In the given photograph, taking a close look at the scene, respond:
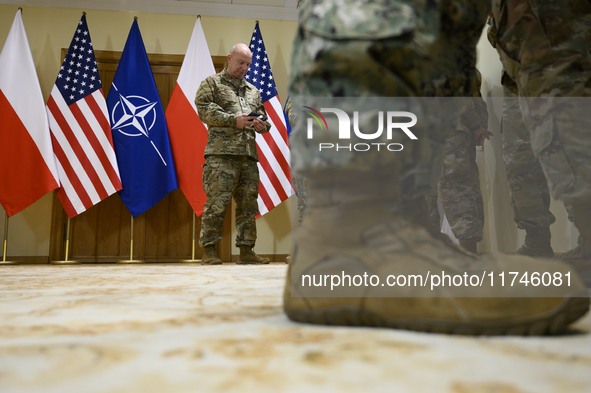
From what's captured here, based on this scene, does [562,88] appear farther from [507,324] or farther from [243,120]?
[243,120]

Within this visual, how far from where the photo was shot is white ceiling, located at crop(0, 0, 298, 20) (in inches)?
141

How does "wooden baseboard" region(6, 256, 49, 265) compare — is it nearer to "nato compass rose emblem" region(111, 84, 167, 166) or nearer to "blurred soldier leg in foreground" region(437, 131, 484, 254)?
"nato compass rose emblem" region(111, 84, 167, 166)

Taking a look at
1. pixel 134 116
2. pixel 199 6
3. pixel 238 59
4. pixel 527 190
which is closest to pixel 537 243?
pixel 527 190

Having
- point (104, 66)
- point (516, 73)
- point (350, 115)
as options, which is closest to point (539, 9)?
point (516, 73)

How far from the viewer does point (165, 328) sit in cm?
44

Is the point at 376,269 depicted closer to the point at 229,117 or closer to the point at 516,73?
the point at 516,73

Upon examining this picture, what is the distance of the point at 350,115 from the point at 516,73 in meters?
0.68

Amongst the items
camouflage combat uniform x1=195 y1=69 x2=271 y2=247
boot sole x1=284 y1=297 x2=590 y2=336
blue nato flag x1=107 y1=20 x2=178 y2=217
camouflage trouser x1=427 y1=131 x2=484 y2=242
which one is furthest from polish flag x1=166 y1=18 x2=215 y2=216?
boot sole x1=284 y1=297 x2=590 y2=336

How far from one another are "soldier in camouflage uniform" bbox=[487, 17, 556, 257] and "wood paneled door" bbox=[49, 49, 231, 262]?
2420 millimetres

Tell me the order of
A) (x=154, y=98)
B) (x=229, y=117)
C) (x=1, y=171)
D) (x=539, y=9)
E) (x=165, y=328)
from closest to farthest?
(x=165, y=328), (x=539, y=9), (x=229, y=117), (x=1, y=171), (x=154, y=98)

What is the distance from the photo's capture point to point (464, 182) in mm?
2004

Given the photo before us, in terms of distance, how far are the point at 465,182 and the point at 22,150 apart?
121 inches

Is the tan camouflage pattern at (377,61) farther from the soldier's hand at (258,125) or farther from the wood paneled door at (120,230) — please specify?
the wood paneled door at (120,230)

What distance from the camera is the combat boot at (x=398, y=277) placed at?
0.39 m
